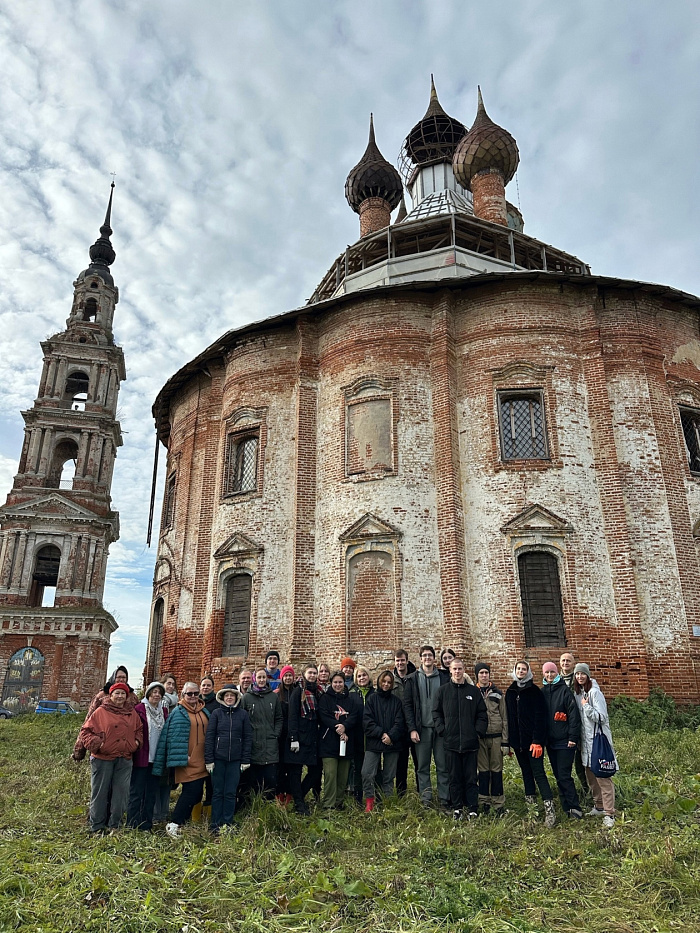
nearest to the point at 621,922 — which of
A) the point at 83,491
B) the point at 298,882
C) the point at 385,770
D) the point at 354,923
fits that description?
the point at 354,923

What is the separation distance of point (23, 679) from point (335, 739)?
86.9 feet

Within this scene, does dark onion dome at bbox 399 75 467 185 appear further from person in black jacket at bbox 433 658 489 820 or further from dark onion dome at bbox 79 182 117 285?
person in black jacket at bbox 433 658 489 820

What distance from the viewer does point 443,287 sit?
16703mm

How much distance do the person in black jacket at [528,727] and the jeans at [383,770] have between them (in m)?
1.36

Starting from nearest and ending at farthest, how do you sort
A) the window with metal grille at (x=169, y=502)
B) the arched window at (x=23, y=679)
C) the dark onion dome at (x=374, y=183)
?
1. the window with metal grille at (x=169, y=502)
2. the dark onion dome at (x=374, y=183)
3. the arched window at (x=23, y=679)

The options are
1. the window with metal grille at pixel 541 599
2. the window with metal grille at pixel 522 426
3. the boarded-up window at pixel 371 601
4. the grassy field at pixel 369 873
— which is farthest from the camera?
the window with metal grille at pixel 522 426

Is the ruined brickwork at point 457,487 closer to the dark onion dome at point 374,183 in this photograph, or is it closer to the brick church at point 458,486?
the brick church at point 458,486

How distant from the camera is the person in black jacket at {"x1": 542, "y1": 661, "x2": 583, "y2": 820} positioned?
7.14 m

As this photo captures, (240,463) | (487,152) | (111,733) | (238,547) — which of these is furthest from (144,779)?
(487,152)

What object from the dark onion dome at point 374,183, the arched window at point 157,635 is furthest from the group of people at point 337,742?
the dark onion dome at point 374,183

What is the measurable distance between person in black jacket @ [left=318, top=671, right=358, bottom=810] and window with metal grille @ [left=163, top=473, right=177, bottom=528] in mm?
13888

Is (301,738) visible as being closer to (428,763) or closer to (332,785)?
(332,785)

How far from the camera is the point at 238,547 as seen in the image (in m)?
17.0

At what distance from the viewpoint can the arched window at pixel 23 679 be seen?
1145 inches
